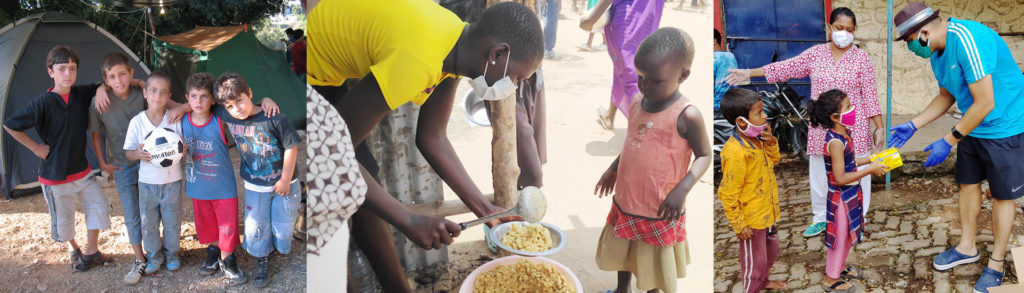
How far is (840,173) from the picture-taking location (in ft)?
11.1

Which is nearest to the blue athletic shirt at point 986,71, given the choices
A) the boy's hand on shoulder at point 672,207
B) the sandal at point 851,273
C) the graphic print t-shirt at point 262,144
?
the sandal at point 851,273

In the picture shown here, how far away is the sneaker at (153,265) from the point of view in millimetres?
4410

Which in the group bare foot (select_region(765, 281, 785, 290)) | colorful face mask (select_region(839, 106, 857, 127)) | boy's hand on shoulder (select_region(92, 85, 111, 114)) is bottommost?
bare foot (select_region(765, 281, 785, 290))

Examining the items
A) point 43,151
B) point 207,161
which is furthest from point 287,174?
point 43,151

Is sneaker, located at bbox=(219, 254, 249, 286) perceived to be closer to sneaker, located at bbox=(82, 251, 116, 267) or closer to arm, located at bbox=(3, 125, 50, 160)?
sneaker, located at bbox=(82, 251, 116, 267)

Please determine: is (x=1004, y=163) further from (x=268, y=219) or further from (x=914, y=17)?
(x=268, y=219)

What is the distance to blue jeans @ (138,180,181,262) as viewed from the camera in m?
4.29

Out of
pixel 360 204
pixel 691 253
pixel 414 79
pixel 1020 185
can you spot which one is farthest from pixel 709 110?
pixel 1020 185

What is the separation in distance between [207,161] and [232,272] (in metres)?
0.78

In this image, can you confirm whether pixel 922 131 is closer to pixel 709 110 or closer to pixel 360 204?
pixel 709 110

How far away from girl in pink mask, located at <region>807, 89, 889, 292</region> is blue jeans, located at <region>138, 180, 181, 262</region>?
4.08 m

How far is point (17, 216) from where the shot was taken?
17.9ft

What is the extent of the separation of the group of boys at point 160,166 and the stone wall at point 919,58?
569 cm

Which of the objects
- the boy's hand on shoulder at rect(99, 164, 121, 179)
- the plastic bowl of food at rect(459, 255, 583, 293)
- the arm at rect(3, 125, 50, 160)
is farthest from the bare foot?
the arm at rect(3, 125, 50, 160)
